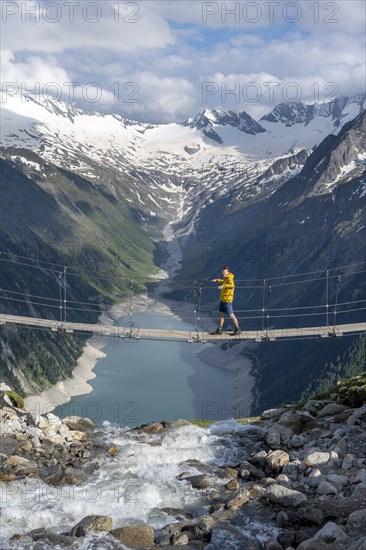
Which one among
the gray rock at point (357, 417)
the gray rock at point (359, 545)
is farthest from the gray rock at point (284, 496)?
the gray rock at point (357, 417)

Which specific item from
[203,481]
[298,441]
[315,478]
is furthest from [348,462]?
[203,481]

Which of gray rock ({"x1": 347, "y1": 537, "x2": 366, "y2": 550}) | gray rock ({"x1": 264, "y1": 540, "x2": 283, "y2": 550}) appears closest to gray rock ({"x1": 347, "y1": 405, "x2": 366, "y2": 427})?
gray rock ({"x1": 264, "y1": 540, "x2": 283, "y2": 550})

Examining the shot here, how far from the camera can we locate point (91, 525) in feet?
58.0

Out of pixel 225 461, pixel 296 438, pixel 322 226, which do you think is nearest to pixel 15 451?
pixel 225 461

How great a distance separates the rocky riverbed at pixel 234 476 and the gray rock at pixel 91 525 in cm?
3

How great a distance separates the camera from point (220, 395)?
12750 centimetres

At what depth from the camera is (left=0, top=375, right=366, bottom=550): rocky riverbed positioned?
16875 mm

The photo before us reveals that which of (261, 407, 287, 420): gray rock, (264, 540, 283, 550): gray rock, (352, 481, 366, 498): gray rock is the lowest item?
(261, 407, 287, 420): gray rock

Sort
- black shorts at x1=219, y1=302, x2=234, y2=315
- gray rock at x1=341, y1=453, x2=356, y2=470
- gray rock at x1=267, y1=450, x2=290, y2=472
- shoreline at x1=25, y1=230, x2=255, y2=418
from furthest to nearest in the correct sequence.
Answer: shoreline at x1=25, y1=230, x2=255, y2=418 < black shorts at x1=219, y1=302, x2=234, y2=315 < gray rock at x1=267, y1=450, x2=290, y2=472 < gray rock at x1=341, y1=453, x2=356, y2=470

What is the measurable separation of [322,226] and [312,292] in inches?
1666

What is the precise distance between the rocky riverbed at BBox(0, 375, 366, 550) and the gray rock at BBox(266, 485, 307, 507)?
0.03 meters

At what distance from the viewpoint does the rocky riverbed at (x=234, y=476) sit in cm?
1688

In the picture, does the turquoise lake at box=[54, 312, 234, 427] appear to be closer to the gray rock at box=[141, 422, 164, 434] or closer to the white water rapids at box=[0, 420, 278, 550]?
the gray rock at box=[141, 422, 164, 434]

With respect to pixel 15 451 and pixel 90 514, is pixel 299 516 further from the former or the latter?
pixel 15 451
